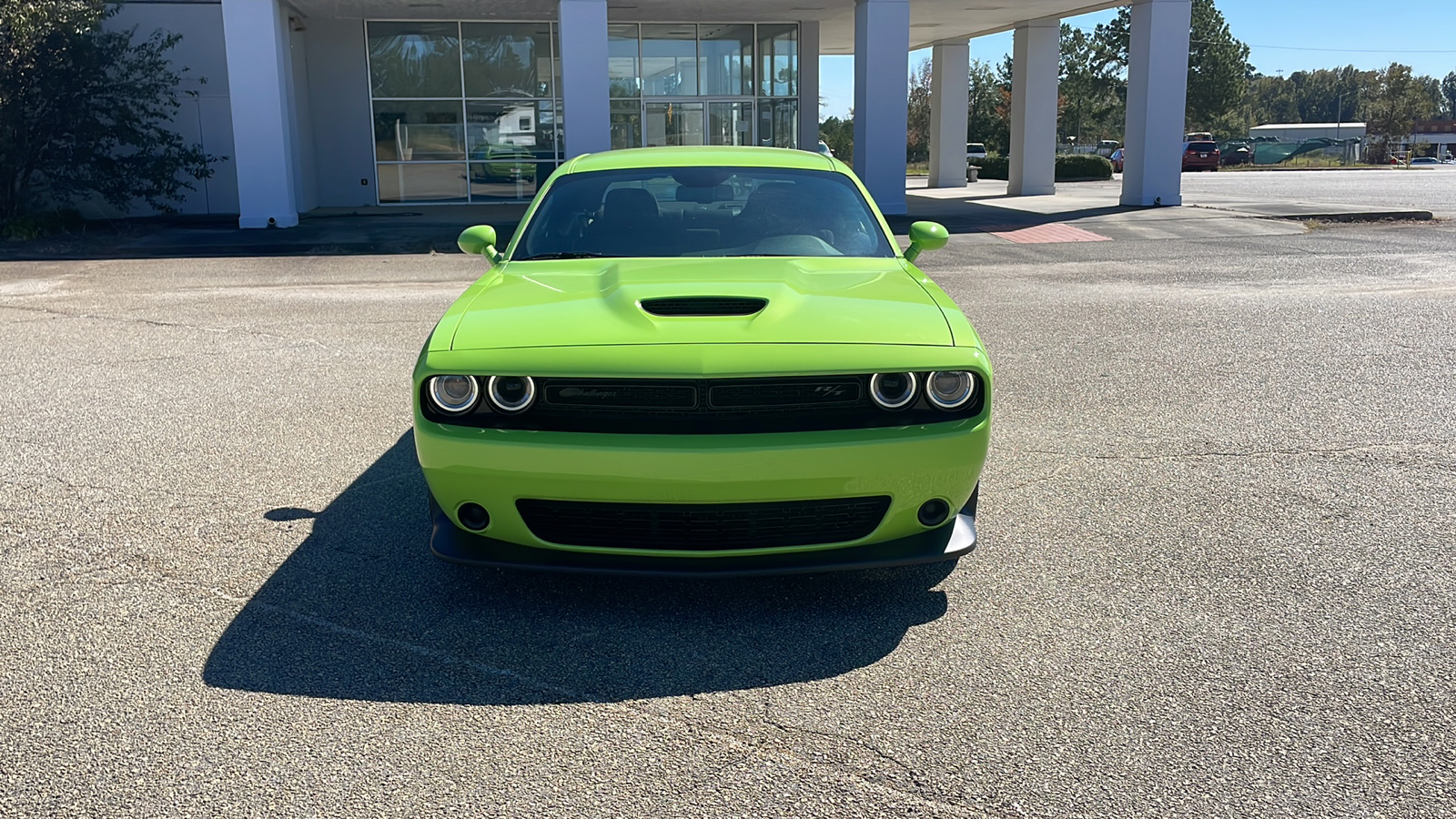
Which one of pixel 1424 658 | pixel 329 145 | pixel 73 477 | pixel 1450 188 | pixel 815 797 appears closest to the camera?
pixel 815 797

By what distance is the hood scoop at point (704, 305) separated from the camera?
12.8ft

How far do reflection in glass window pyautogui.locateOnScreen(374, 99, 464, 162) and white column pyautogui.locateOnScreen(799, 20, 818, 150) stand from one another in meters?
7.92

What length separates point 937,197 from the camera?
93.9 feet

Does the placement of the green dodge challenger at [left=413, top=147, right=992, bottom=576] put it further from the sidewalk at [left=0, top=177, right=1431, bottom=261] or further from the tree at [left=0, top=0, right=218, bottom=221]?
the tree at [left=0, top=0, right=218, bottom=221]

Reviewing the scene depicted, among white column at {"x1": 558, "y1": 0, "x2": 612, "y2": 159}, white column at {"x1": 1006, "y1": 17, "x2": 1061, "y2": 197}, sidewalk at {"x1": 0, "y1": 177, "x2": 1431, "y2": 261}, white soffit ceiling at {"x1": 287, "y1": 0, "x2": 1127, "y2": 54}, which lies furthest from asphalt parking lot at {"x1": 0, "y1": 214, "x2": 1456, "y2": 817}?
white column at {"x1": 1006, "y1": 17, "x2": 1061, "y2": 197}

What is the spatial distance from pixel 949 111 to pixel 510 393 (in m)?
31.2

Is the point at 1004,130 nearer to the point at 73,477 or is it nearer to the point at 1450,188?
the point at 1450,188

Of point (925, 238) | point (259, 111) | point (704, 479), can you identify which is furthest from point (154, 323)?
point (259, 111)

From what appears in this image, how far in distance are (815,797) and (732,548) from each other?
1046mm

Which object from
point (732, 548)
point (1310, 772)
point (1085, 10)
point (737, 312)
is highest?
point (1085, 10)

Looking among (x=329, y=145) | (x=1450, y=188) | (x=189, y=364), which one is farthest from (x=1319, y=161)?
(x=189, y=364)

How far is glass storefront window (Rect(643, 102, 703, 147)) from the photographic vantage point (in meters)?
27.1

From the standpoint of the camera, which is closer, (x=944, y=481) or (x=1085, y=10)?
(x=944, y=481)

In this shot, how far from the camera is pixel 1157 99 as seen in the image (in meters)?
22.0
